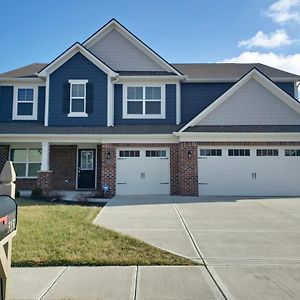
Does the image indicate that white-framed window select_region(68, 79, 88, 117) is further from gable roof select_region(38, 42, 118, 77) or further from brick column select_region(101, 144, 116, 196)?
brick column select_region(101, 144, 116, 196)

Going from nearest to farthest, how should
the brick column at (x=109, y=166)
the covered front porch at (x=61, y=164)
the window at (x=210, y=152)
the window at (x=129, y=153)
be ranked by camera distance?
the window at (x=210, y=152), the brick column at (x=109, y=166), the window at (x=129, y=153), the covered front porch at (x=61, y=164)

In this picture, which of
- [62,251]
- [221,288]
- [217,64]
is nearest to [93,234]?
[62,251]

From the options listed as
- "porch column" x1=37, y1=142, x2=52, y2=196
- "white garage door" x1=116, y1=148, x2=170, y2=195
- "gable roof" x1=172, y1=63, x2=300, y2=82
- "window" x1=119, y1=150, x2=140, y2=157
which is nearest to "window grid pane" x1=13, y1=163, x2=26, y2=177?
"porch column" x1=37, y1=142, x2=52, y2=196

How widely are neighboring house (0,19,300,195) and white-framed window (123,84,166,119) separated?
0.18 ft

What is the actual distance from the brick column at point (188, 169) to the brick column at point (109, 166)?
336cm

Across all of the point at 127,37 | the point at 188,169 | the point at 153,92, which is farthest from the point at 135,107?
the point at 188,169

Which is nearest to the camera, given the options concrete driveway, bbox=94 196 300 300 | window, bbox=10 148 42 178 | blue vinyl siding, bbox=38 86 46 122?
concrete driveway, bbox=94 196 300 300

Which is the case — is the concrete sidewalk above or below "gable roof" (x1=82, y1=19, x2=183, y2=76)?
below

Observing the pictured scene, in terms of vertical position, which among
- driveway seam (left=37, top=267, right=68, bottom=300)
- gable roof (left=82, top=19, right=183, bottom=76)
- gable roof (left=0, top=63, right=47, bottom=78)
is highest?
Answer: gable roof (left=82, top=19, right=183, bottom=76)

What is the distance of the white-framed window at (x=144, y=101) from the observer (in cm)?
1691

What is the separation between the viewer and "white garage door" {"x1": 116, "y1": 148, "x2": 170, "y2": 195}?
15586mm

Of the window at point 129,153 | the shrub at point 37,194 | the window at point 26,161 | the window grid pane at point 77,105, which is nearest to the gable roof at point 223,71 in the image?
the window at point 129,153

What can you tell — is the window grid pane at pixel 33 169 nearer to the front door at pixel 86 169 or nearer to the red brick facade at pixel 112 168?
the red brick facade at pixel 112 168

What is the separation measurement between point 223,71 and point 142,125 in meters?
6.86
